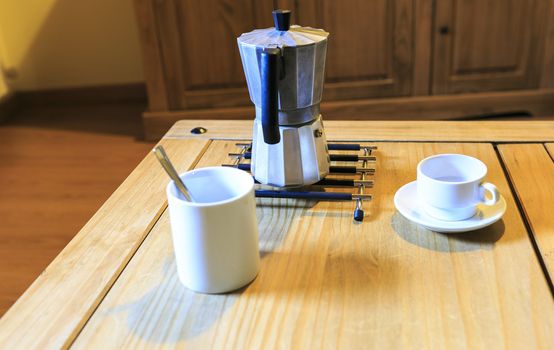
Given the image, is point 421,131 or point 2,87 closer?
point 421,131

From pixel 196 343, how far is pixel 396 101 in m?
1.86

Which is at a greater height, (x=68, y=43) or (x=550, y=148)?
(x=550, y=148)

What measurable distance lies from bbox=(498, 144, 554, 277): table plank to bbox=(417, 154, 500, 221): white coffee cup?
0.26 feet

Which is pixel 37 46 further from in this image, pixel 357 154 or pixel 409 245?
pixel 409 245

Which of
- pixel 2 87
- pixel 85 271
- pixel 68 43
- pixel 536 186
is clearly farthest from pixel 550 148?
pixel 2 87

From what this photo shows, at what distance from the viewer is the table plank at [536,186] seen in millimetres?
730

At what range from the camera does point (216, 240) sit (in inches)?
25.2

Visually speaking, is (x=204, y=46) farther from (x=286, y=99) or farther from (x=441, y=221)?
(x=441, y=221)

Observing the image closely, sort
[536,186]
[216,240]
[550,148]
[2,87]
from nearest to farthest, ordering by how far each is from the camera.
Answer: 1. [216,240]
2. [536,186]
3. [550,148]
4. [2,87]

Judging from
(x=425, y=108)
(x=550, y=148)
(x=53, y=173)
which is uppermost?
(x=550, y=148)

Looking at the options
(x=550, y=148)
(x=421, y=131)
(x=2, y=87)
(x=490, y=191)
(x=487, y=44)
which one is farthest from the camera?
(x=2, y=87)

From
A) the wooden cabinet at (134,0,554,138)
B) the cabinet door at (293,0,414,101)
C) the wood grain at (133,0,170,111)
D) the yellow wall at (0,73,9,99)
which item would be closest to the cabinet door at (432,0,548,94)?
the wooden cabinet at (134,0,554,138)

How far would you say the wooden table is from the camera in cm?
60

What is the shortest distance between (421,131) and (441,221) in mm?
361
